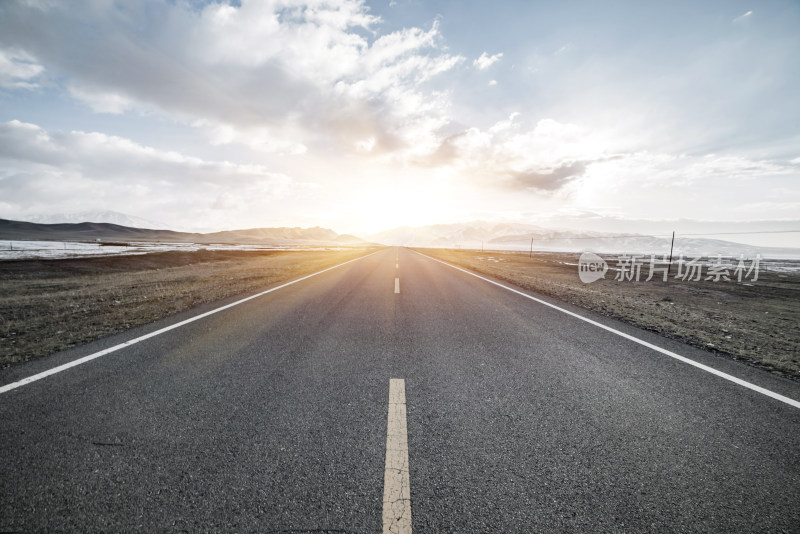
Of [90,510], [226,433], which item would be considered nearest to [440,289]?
[226,433]

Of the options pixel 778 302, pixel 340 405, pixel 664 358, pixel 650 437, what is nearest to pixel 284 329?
pixel 340 405

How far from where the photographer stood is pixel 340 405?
10.1ft

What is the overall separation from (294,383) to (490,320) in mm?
4434

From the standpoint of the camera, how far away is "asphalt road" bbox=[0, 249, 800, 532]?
186 centimetres

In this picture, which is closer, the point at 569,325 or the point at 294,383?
the point at 294,383

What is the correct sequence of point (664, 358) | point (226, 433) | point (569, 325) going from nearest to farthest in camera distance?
point (226, 433)
point (664, 358)
point (569, 325)

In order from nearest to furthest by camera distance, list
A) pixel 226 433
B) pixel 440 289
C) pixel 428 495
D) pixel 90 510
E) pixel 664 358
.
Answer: pixel 90 510, pixel 428 495, pixel 226 433, pixel 664 358, pixel 440 289

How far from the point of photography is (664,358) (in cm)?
457

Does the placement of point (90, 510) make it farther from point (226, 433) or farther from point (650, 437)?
point (650, 437)

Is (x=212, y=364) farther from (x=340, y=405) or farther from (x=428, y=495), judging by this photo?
(x=428, y=495)

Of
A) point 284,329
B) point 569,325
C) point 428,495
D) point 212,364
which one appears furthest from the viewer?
point 569,325

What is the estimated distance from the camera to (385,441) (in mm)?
2510

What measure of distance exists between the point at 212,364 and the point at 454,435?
128 inches

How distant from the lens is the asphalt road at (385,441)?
1.86 meters
